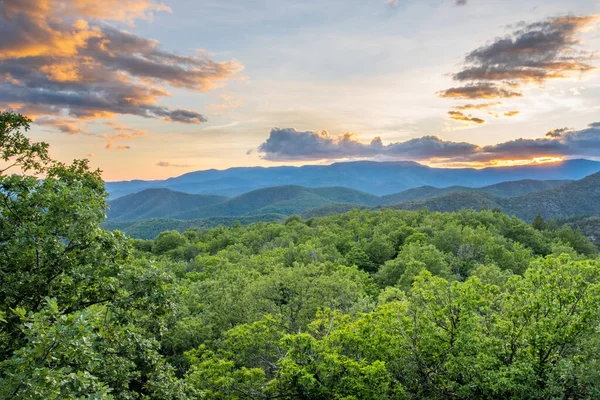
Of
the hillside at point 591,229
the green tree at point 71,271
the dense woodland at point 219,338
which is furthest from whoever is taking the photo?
the hillside at point 591,229

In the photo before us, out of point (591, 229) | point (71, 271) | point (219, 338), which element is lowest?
point (591, 229)

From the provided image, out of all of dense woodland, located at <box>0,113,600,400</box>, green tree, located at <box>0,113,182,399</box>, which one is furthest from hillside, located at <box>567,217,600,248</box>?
green tree, located at <box>0,113,182,399</box>

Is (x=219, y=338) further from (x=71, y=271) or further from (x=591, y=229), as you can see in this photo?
(x=591, y=229)

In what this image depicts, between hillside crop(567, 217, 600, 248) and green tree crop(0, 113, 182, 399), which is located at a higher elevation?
green tree crop(0, 113, 182, 399)

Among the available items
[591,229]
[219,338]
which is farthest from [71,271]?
[591,229]

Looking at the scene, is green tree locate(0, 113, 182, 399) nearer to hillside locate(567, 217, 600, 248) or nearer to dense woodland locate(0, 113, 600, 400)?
dense woodland locate(0, 113, 600, 400)

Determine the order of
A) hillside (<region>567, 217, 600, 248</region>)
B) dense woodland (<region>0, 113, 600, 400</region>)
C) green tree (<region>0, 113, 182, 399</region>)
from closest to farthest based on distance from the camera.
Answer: dense woodland (<region>0, 113, 600, 400</region>) < green tree (<region>0, 113, 182, 399</region>) < hillside (<region>567, 217, 600, 248</region>)

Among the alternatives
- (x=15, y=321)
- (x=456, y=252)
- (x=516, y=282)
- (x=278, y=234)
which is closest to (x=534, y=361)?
(x=516, y=282)

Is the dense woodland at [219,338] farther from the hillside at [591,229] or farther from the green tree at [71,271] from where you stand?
the hillside at [591,229]

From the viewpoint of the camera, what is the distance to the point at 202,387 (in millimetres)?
20125

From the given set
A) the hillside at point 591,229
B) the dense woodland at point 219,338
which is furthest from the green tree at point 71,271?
the hillside at point 591,229

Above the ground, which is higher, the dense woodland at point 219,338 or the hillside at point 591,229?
the dense woodland at point 219,338

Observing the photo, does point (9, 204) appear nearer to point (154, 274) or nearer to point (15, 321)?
point (15, 321)

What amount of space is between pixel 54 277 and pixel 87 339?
482 centimetres
